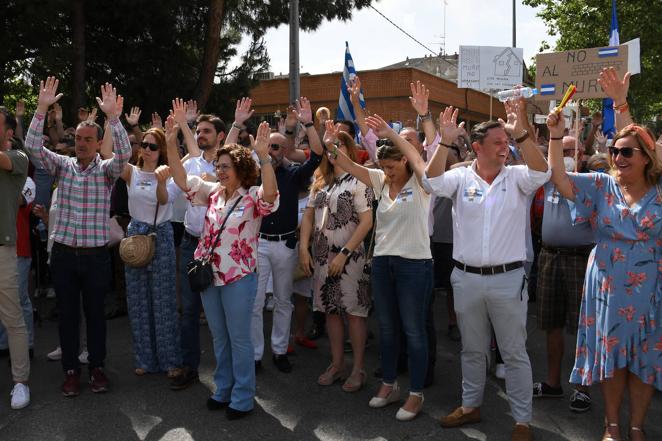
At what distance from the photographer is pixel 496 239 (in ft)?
13.1

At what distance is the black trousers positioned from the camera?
16.2ft

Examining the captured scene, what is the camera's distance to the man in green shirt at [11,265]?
15.8ft

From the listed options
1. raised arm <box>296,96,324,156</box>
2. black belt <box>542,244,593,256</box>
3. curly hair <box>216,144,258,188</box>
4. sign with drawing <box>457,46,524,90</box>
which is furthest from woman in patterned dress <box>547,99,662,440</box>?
sign with drawing <box>457,46,524,90</box>

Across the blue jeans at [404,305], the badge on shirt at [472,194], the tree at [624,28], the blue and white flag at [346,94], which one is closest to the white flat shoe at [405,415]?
the blue jeans at [404,305]

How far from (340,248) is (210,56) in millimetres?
9957

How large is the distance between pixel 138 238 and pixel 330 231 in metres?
1.54

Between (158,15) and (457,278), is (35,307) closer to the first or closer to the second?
(457,278)

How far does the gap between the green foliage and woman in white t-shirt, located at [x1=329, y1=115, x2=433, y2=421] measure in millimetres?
8373

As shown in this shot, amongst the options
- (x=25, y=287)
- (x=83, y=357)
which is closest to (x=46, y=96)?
(x=25, y=287)

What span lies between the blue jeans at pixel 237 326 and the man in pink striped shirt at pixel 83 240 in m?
1.05

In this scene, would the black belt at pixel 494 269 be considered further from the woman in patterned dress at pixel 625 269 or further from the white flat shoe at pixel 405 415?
the white flat shoe at pixel 405 415

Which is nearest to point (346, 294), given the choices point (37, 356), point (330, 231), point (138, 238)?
point (330, 231)

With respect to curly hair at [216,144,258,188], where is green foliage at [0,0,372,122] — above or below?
above

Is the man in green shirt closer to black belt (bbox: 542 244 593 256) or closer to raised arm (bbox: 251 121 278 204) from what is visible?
raised arm (bbox: 251 121 278 204)
